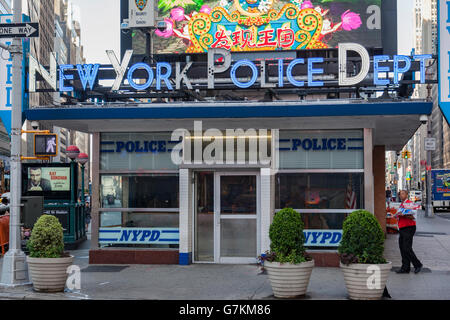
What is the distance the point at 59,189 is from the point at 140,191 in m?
4.75

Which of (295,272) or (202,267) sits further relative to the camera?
(202,267)

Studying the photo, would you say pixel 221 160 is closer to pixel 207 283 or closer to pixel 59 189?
pixel 207 283

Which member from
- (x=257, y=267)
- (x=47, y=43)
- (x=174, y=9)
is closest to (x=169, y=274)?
(x=257, y=267)

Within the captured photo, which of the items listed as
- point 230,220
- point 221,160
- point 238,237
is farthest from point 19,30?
point 238,237

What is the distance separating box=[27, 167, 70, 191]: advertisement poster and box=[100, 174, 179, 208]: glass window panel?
3.95m

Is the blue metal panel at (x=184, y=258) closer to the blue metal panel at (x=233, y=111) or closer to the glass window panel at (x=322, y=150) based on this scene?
the glass window panel at (x=322, y=150)

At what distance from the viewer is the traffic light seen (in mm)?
12219

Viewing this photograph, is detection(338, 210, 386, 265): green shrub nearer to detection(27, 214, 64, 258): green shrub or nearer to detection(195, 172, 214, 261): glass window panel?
detection(195, 172, 214, 261): glass window panel

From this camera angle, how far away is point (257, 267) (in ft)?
46.1

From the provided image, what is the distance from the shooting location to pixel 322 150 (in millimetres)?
14492

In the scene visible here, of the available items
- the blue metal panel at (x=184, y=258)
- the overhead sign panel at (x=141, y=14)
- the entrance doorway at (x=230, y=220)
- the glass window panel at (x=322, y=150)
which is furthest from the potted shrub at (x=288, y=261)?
the overhead sign panel at (x=141, y=14)

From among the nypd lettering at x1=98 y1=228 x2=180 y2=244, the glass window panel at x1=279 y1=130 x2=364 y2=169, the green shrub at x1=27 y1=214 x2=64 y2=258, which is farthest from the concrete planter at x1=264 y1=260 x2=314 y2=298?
the nypd lettering at x1=98 y1=228 x2=180 y2=244
